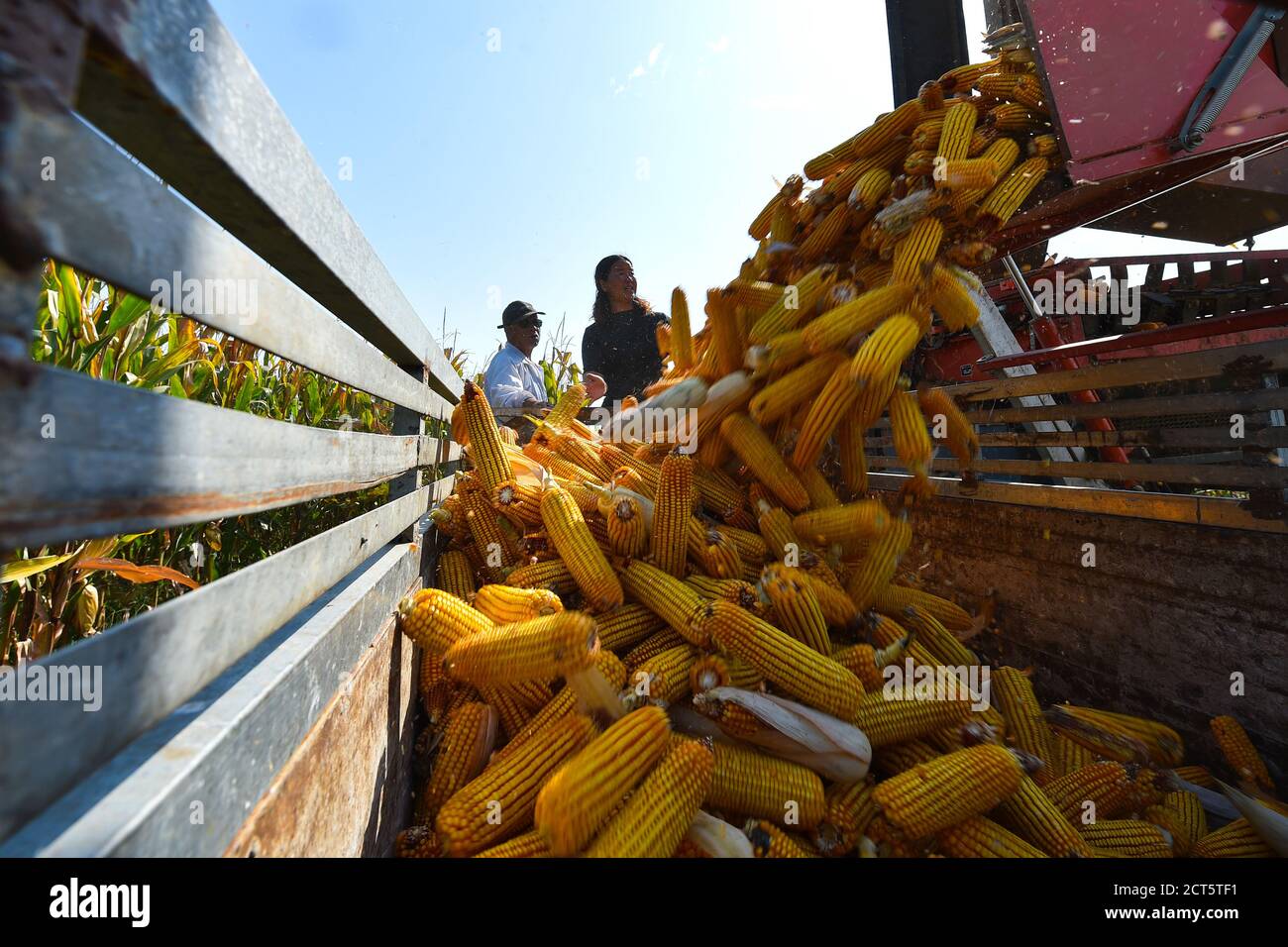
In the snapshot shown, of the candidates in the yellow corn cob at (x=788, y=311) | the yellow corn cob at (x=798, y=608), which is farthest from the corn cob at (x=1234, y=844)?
the yellow corn cob at (x=788, y=311)

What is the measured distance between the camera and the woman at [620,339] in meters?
6.26

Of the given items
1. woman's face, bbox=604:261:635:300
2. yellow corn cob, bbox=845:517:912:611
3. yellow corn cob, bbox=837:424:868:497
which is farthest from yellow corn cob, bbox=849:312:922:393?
woman's face, bbox=604:261:635:300

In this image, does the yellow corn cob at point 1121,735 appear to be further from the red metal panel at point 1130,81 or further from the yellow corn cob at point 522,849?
the red metal panel at point 1130,81

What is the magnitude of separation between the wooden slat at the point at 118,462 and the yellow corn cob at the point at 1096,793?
98.0 inches

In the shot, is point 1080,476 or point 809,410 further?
point 1080,476

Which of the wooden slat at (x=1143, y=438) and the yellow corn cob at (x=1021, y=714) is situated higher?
the wooden slat at (x=1143, y=438)

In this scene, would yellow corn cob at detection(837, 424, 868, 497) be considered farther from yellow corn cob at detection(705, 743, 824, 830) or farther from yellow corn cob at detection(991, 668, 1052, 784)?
yellow corn cob at detection(705, 743, 824, 830)

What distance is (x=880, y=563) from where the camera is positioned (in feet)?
7.94

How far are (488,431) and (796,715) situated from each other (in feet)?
5.31

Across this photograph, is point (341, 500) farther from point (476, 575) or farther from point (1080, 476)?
point (1080, 476)
